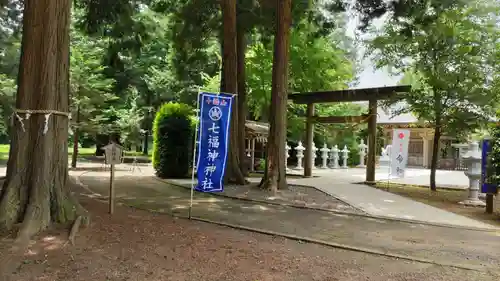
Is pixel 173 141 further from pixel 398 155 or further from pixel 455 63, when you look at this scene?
pixel 455 63

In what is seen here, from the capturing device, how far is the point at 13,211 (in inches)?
197

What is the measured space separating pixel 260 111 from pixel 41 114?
1658 centimetres

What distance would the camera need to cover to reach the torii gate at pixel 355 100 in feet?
43.3

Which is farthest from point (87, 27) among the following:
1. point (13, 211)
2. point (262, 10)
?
point (13, 211)

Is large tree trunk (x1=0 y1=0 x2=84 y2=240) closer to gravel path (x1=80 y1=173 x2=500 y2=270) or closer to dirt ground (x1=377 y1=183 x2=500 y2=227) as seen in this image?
gravel path (x1=80 y1=173 x2=500 y2=270)

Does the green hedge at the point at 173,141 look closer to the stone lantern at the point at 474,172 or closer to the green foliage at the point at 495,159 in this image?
the stone lantern at the point at 474,172

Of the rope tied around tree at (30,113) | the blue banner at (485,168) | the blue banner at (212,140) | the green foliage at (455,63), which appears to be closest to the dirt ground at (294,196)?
the blue banner at (212,140)

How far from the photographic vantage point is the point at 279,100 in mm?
10805

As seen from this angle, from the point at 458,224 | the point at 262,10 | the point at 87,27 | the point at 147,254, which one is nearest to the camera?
the point at 147,254

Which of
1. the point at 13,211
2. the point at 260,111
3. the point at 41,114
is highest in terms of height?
the point at 260,111

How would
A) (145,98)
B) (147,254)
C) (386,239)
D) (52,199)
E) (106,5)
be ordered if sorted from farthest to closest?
(145,98) < (106,5) < (386,239) < (52,199) < (147,254)

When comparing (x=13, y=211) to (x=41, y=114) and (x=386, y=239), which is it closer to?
(x=41, y=114)

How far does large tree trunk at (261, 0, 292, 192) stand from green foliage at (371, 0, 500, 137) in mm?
3437

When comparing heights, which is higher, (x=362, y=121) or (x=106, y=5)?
(x=106, y=5)
